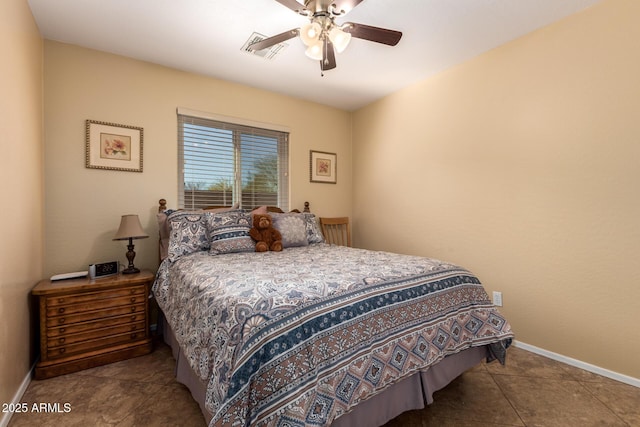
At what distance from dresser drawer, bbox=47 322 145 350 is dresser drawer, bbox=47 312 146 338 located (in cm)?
2

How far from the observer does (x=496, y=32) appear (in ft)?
7.74

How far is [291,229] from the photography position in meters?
2.83

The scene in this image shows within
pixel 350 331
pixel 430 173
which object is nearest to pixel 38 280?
pixel 350 331

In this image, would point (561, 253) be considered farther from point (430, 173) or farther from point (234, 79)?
point (234, 79)

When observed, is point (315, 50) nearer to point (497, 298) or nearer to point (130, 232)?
Answer: point (130, 232)

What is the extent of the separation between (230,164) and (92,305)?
1810 millimetres

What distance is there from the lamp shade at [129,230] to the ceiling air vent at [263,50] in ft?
5.65

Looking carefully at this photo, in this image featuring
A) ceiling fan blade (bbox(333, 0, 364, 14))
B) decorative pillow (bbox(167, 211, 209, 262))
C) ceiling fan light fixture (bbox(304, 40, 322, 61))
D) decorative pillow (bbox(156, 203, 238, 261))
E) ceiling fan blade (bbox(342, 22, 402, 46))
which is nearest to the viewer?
ceiling fan blade (bbox(333, 0, 364, 14))

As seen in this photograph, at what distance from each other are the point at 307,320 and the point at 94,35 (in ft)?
9.40

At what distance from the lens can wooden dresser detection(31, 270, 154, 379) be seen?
1976 millimetres

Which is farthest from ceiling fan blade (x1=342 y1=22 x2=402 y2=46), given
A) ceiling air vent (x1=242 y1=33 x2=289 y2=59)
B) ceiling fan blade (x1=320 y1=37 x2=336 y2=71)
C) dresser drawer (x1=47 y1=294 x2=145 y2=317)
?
dresser drawer (x1=47 y1=294 x2=145 y2=317)

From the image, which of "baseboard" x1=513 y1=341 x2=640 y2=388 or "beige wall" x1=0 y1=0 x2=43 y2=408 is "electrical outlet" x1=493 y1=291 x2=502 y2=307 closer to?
"baseboard" x1=513 y1=341 x2=640 y2=388

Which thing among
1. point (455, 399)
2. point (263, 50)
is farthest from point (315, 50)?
point (455, 399)

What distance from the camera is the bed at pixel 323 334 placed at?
1.05m
